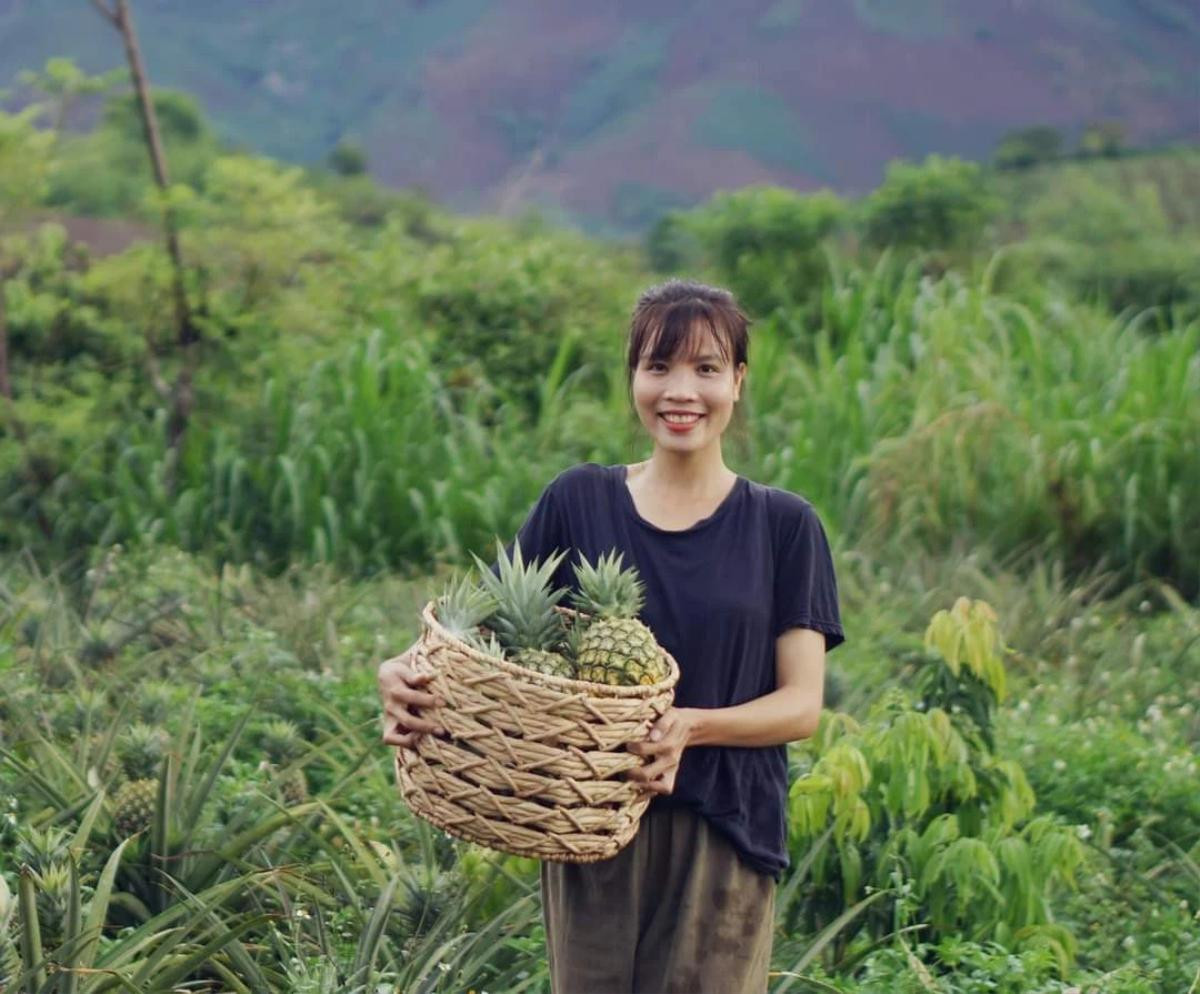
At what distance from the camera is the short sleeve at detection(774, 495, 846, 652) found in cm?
316

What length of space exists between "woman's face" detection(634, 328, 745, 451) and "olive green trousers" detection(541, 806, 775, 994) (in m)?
0.64

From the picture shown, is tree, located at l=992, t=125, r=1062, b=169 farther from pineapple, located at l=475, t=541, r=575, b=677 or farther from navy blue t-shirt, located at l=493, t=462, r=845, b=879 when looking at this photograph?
pineapple, located at l=475, t=541, r=575, b=677

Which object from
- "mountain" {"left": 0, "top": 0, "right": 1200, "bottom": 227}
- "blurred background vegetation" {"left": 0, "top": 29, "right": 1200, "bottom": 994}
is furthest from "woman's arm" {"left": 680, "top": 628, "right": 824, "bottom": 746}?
"mountain" {"left": 0, "top": 0, "right": 1200, "bottom": 227}

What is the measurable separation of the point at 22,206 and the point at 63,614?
330cm

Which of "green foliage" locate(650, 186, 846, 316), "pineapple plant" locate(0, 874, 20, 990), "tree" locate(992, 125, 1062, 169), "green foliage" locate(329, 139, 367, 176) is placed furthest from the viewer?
"tree" locate(992, 125, 1062, 169)

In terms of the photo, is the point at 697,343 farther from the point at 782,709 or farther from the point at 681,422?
the point at 782,709

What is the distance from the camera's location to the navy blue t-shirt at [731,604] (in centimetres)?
311

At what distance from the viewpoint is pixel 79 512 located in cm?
900

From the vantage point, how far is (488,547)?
337 inches

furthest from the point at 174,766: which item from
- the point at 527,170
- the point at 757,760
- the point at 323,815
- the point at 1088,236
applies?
the point at 527,170

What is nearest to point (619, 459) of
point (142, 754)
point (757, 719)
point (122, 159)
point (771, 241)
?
point (771, 241)

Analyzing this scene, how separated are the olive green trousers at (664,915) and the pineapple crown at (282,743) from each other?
103 inches

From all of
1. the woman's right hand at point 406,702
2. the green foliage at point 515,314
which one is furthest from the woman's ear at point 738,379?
the green foliage at point 515,314

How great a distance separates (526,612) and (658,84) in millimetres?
22306
